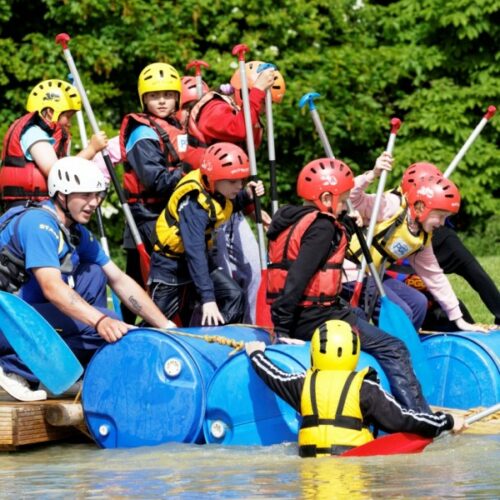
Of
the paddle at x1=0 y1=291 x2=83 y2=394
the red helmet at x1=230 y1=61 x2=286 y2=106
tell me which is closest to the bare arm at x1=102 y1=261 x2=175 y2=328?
the paddle at x1=0 y1=291 x2=83 y2=394

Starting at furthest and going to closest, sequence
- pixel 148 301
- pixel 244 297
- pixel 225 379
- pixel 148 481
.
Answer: pixel 244 297, pixel 148 301, pixel 225 379, pixel 148 481

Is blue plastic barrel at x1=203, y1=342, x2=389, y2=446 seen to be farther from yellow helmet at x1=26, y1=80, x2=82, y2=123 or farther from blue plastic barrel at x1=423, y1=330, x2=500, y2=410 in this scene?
yellow helmet at x1=26, y1=80, x2=82, y2=123

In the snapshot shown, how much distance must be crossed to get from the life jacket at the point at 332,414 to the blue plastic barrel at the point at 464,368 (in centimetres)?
172

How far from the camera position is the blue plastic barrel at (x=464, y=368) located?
898 cm

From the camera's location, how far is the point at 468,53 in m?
20.3

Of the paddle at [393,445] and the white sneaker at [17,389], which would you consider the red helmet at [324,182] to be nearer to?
the paddle at [393,445]

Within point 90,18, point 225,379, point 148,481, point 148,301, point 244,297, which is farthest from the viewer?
point 90,18

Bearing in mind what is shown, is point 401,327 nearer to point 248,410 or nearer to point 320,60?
point 248,410

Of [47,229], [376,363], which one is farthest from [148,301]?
[376,363]

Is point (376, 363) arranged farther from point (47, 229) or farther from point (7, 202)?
point (7, 202)

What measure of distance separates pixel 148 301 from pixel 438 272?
6.92 feet

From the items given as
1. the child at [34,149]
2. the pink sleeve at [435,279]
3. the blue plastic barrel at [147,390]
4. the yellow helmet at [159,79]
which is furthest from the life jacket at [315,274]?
the yellow helmet at [159,79]

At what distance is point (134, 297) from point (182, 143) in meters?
1.54

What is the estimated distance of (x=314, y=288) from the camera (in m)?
8.25
